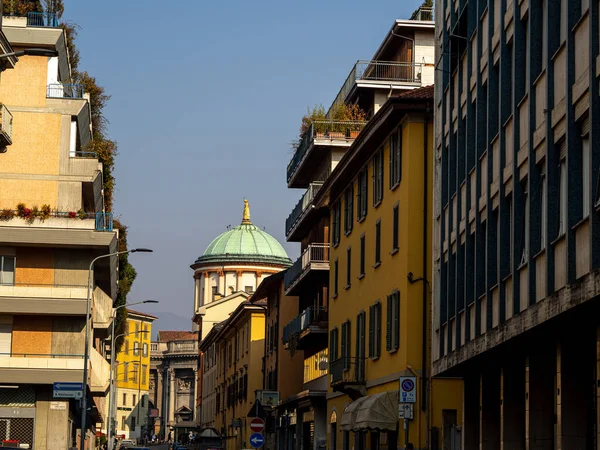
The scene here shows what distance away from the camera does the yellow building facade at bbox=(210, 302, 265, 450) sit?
86875mm

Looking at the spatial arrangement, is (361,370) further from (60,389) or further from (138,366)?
(138,366)

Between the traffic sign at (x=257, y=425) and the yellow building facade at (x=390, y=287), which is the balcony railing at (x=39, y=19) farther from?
the traffic sign at (x=257, y=425)

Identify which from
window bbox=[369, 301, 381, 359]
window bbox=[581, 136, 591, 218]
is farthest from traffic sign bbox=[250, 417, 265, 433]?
window bbox=[581, 136, 591, 218]

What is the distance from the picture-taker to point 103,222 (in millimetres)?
49969

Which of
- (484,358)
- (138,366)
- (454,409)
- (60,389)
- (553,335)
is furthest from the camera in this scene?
(138,366)

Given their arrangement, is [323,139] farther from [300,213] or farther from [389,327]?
[389,327]

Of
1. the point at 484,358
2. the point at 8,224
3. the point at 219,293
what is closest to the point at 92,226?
the point at 8,224

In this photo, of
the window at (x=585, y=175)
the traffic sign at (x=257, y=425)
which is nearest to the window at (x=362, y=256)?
the traffic sign at (x=257, y=425)

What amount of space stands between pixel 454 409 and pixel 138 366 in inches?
5199

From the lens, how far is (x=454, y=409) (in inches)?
1415

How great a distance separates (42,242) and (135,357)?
117 m

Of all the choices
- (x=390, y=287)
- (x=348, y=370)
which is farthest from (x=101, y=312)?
(x=390, y=287)

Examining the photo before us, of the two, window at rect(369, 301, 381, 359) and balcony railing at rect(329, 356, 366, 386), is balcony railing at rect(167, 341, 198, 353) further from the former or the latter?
window at rect(369, 301, 381, 359)

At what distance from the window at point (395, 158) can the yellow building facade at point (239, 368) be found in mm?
40723
